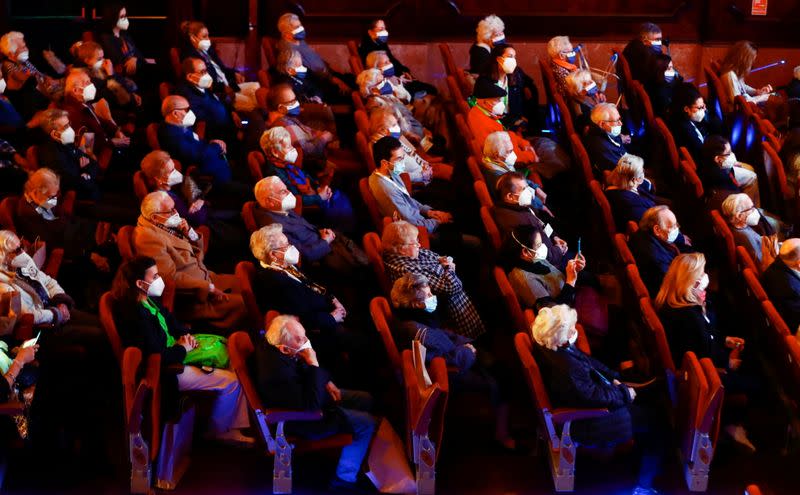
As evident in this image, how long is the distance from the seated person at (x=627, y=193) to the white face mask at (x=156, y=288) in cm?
195

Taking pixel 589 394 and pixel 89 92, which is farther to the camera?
pixel 89 92

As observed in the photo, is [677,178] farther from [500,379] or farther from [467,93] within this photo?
[500,379]

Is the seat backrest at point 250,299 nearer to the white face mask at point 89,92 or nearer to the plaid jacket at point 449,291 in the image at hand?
the plaid jacket at point 449,291

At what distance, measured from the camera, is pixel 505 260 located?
477 cm

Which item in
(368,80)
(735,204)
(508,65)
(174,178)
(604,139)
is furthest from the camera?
(508,65)

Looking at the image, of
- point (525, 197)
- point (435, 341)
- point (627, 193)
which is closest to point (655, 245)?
point (627, 193)

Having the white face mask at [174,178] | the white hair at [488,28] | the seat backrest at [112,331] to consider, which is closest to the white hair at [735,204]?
the white hair at [488,28]

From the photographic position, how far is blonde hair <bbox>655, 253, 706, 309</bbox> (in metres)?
4.52

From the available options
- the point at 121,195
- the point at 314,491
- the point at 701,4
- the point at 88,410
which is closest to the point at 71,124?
the point at 121,195

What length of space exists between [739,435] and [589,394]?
73 centimetres

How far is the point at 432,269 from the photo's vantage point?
4.73 meters

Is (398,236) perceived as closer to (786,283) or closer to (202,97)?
(786,283)

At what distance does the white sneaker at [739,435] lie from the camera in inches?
177

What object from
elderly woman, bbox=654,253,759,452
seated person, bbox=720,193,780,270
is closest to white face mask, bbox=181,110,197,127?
elderly woman, bbox=654,253,759,452
